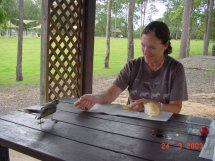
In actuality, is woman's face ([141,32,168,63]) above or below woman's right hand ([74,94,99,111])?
above

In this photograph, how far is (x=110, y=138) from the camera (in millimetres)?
1401

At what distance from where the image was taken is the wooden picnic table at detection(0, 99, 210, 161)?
122 centimetres

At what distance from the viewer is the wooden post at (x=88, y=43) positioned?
371 centimetres

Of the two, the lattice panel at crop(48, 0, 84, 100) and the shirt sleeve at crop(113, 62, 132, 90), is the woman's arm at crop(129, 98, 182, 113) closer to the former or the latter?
the shirt sleeve at crop(113, 62, 132, 90)

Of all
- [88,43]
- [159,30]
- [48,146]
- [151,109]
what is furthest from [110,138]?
[88,43]

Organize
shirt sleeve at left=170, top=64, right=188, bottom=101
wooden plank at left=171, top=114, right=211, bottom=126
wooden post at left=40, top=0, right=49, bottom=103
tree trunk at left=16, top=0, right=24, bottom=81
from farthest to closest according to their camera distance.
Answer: tree trunk at left=16, top=0, right=24, bottom=81 → wooden post at left=40, top=0, right=49, bottom=103 → shirt sleeve at left=170, top=64, right=188, bottom=101 → wooden plank at left=171, top=114, right=211, bottom=126

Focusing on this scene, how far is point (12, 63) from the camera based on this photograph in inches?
639

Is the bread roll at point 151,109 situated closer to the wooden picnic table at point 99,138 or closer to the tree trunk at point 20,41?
the wooden picnic table at point 99,138

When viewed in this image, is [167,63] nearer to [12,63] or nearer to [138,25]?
[12,63]

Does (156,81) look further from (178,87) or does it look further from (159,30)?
(159,30)

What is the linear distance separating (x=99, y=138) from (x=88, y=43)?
8.13 ft

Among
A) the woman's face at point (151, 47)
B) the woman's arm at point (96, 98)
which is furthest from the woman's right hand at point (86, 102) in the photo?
the woman's face at point (151, 47)

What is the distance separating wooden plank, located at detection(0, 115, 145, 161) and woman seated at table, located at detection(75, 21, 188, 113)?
1.95 ft

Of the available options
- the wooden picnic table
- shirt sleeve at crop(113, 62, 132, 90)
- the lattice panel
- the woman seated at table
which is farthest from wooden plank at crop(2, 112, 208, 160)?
the lattice panel
